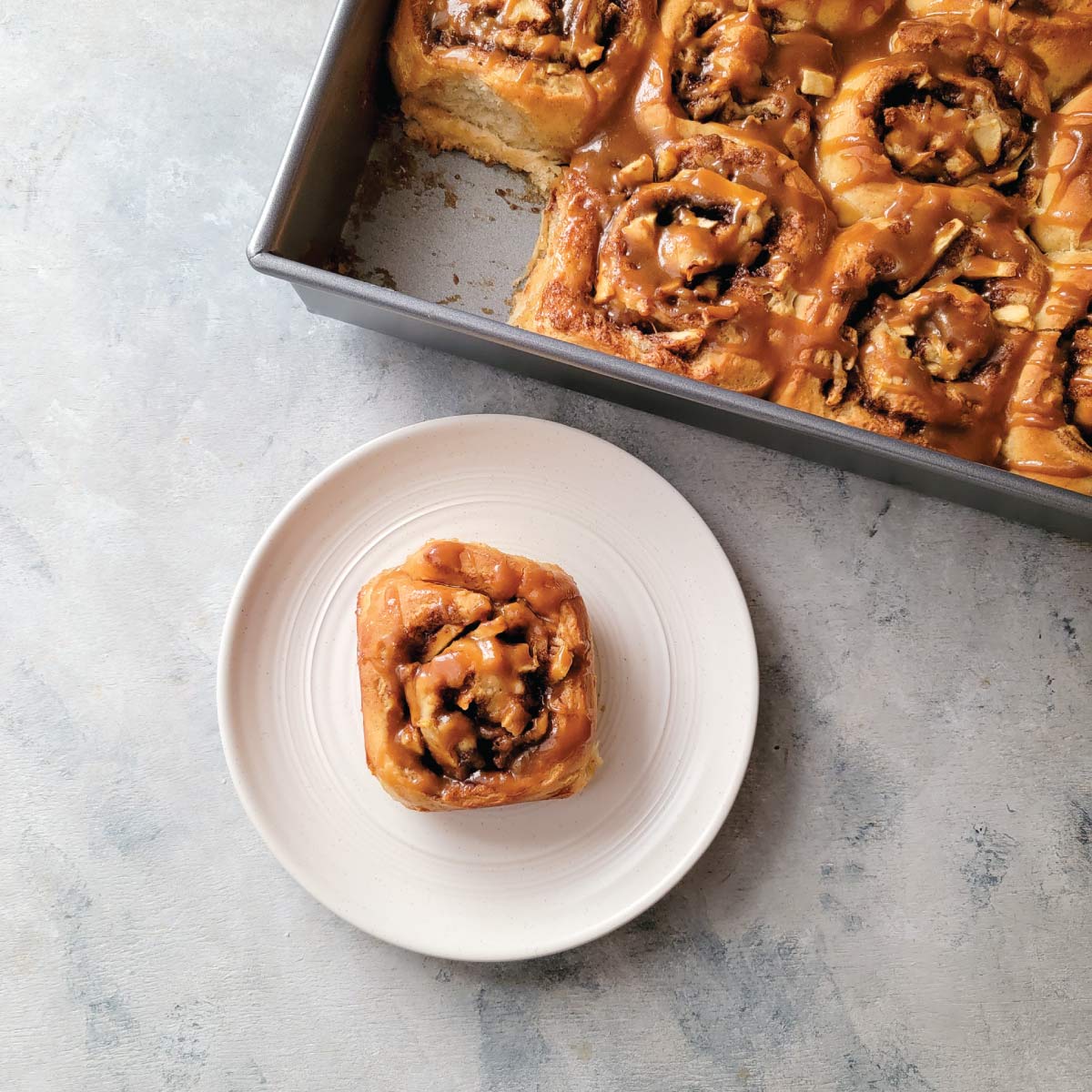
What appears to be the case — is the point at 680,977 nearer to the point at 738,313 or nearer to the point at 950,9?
the point at 738,313

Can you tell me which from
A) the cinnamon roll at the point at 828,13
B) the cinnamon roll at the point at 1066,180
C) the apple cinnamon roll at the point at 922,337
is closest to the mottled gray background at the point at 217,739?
the apple cinnamon roll at the point at 922,337

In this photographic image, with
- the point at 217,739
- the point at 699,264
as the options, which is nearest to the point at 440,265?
the point at 699,264

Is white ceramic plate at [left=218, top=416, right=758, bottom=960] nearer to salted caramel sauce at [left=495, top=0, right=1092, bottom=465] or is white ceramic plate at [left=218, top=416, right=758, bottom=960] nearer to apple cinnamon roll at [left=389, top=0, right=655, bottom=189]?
salted caramel sauce at [left=495, top=0, right=1092, bottom=465]

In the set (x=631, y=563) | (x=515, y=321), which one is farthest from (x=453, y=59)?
(x=631, y=563)

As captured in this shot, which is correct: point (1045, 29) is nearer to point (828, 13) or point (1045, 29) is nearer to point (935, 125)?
point (935, 125)

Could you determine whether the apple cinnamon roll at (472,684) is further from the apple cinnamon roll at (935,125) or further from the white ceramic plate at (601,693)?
the apple cinnamon roll at (935,125)
